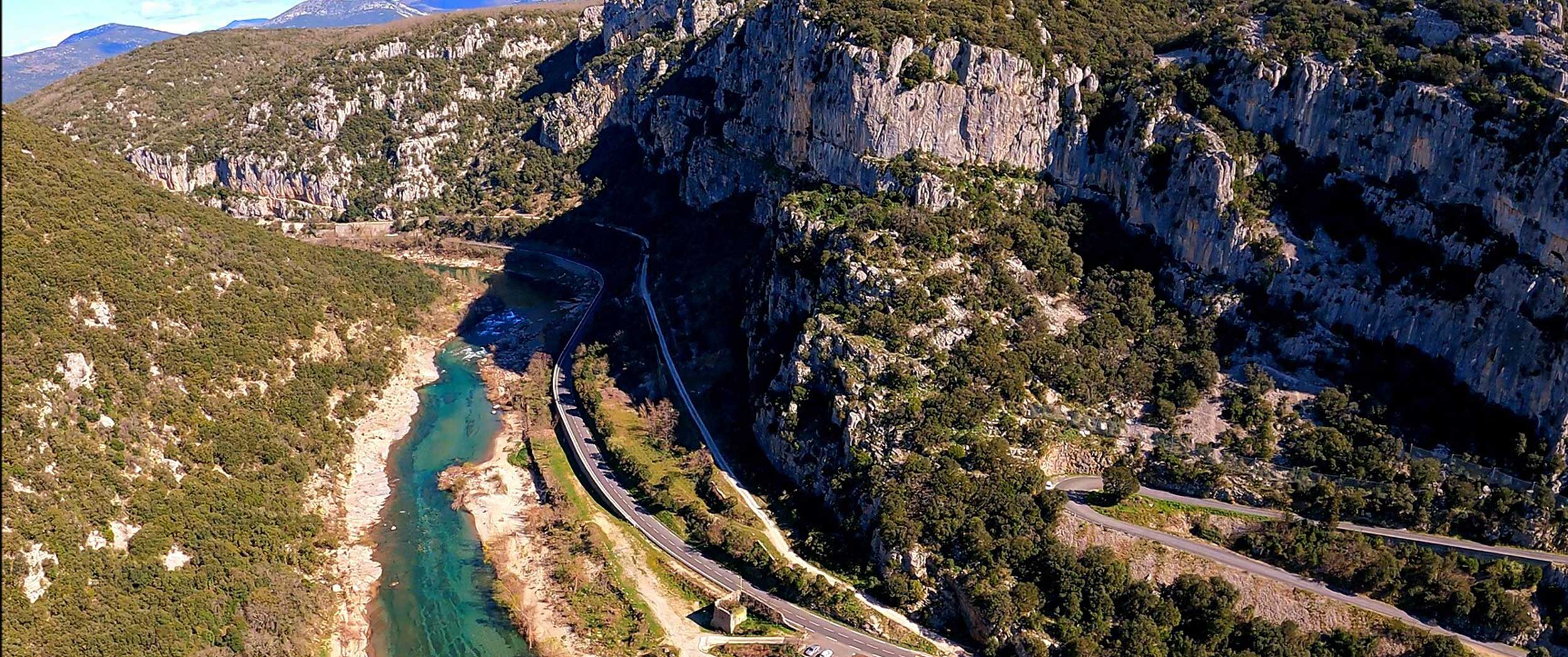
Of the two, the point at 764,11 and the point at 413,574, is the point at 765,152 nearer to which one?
the point at 764,11

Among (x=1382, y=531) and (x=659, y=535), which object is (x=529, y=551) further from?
(x=1382, y=531)

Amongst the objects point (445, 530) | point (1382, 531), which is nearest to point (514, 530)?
point (445, 530)

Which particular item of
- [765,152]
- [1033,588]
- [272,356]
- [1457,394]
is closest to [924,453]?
[1033,588]

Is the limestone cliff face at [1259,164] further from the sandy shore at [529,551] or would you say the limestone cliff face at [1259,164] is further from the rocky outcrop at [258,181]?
the rocky outcrop at [258,181]

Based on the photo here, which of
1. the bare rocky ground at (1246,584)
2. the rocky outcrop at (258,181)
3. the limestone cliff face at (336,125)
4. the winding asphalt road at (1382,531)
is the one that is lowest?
the bare rocky ground at (1246,584)

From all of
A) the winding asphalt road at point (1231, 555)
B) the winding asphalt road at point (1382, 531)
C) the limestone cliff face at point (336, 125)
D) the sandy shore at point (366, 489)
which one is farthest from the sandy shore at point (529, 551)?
the limestone cliff face at point (336, 125)

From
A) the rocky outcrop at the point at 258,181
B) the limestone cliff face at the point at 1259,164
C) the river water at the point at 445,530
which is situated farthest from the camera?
the rocky outcrop at the point at 258,181

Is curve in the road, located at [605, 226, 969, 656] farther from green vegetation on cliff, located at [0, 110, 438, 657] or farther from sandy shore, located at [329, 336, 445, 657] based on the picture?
green vegetation on cliff, located at [0, 110, 438, 657]
